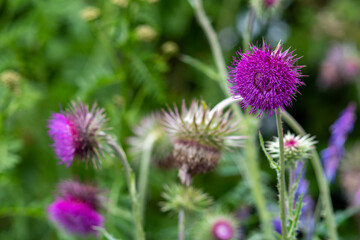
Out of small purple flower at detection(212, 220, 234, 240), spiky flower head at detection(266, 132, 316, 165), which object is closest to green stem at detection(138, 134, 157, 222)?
small purple flower at detection(212, 220, 234, 240)

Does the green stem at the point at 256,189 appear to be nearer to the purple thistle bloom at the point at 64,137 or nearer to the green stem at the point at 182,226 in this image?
the green stem at the point at 182,226

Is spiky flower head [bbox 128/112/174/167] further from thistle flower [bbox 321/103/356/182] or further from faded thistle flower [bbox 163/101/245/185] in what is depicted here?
thistle flower [bbox 321/103/356/182]

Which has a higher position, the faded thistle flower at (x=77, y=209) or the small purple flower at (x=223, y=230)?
the faded thistle flower at (x=77, y=209)

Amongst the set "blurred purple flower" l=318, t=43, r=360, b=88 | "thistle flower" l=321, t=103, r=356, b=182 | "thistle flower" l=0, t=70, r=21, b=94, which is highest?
"blurred purple flower" l=318, t=43, r=360, b=88

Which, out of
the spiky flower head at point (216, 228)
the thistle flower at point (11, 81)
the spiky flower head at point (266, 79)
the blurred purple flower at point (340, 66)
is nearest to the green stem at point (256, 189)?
the spiky flower head at point (216, 228)

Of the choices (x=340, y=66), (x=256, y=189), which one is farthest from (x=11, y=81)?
(x=340, y=66)

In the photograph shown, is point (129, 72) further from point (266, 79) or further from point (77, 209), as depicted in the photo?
point (266, 79)
